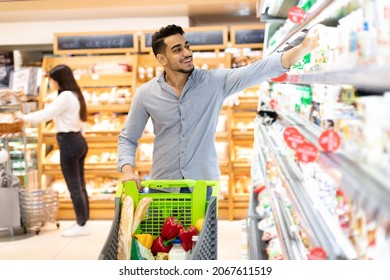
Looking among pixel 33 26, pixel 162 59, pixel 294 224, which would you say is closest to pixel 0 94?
pixel 33 26

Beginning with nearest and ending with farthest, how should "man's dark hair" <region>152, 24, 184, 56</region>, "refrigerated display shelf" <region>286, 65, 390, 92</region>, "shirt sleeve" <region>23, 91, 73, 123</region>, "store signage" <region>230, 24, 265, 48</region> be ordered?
"refrigerated display shelf" <region>286, 65, 390, 92</region>, "man's dark hair" <region>152, 24, 184, 56</region>, "shirt sleeve" <region>23, 91, 73, 123</region>, "store signage" <region>230, 24, 265, 48</region>

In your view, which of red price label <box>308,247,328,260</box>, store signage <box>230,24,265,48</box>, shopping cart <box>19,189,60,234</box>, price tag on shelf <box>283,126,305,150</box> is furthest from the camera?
store signage <box>230,24,265,48</box>

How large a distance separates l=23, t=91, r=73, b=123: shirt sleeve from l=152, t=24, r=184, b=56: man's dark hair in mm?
2273

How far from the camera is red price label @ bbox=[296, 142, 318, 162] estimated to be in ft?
6.73

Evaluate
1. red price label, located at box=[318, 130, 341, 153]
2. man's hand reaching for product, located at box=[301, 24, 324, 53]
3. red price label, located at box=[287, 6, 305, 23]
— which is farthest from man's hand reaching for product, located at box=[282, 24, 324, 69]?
red price label, located at box=[318, 130, 341, 153]

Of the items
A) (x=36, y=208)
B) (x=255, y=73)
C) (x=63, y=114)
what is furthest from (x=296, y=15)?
(x=36, y=208)

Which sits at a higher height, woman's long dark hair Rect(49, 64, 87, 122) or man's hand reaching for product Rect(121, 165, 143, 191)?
woman's long dark hair Rect(49, 64, 87, 122)

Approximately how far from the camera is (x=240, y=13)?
239 inches

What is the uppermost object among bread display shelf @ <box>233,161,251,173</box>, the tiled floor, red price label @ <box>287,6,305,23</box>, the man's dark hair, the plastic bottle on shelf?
red price label @ <box>287,6,305,23</box>

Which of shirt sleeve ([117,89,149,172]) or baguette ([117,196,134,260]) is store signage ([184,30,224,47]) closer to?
shirt sleeve ([117,89,149,172])

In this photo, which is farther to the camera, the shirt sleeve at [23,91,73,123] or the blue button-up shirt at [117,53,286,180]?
the shirt sleeve at [23,91,73,123]
